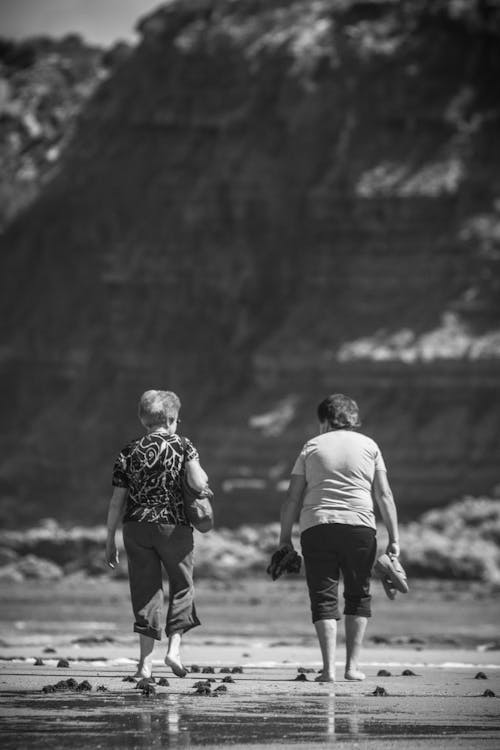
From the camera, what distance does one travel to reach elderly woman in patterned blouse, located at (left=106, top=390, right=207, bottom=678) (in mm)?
8773

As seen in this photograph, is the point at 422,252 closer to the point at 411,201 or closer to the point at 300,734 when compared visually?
the point at 411,201

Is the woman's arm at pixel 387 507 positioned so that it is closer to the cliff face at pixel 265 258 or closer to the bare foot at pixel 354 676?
the bare foot at pixel 354 676

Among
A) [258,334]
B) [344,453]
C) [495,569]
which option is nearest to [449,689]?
[344,453]

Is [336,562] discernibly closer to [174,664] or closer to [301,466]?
[301,466]

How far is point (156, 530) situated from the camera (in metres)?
8.81

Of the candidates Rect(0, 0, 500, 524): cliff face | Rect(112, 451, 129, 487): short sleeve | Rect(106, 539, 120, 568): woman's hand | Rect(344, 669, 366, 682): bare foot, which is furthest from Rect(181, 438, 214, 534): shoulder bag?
Rect(0, 0, 500, 524): cliff face

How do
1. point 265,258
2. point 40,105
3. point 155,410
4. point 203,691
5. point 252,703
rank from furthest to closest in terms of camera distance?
point 40,105 → point 265,258 → point 155,410 → point 203,691 → point 252,703

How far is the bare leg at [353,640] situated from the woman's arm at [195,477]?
3.64 feet

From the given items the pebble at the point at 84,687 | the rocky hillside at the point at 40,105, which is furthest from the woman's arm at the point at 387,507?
the rocky hillside at the point at 40,105

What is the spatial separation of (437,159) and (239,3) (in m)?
15.3

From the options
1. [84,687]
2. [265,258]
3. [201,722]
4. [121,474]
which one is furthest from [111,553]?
[265,258]

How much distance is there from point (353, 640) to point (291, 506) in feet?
2.64

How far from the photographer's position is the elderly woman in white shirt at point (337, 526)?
9062mm

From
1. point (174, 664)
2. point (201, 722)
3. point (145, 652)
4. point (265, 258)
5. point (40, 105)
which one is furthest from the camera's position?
point (40, 105)
